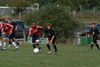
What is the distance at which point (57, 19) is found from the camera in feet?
122

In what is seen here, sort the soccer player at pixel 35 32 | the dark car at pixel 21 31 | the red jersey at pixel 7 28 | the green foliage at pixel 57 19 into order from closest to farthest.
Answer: the soccer player at pixel 35 32, the red jersey at pixel 7 28, the green foliage at pixel 57 19, the dark car at pixel 21 31

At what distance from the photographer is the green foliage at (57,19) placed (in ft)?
122

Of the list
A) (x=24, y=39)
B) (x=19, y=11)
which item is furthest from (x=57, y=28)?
(x=19, y=11)

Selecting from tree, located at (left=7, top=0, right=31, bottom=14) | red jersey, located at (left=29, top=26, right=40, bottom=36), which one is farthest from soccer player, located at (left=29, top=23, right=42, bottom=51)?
tree, located at (left=7, top=0, right=31, bottom=14)

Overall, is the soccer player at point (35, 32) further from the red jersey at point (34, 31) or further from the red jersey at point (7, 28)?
the red jersey at point (7, 28)

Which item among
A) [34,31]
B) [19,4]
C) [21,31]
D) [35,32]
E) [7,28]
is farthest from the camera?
[19,4]

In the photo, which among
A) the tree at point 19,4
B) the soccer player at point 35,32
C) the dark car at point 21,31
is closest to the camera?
the soccer player at point 35,32

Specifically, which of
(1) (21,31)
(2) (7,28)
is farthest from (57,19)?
(2) (7,28)

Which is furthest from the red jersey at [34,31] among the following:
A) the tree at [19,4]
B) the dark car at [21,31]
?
the tree at [19,4]

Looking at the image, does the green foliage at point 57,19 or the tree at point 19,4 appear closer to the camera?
the green foliage at point 57,19

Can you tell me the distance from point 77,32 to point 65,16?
2016 mm

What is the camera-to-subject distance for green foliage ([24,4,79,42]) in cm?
3716

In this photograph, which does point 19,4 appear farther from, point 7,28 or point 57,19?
point 7,28

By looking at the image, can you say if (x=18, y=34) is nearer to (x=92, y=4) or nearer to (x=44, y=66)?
(x=44, y=66)
